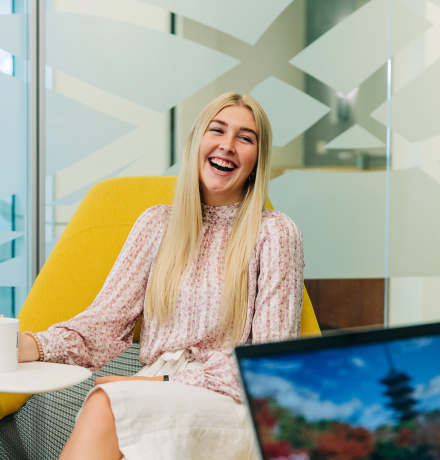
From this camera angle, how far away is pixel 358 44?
2.53 m

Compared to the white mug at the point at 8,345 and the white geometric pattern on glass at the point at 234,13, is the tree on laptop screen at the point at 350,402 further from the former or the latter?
the white geometric pattern on glass at the point at 234,13

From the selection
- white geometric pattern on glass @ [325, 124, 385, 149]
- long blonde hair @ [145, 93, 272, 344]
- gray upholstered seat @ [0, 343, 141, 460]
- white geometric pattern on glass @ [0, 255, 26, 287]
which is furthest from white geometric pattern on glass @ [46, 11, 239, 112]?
gray upholstered seat @ [0, 343, 141, 460]

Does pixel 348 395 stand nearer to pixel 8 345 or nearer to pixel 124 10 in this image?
pixel 8 345

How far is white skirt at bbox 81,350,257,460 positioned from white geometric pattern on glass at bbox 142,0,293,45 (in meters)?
1.93

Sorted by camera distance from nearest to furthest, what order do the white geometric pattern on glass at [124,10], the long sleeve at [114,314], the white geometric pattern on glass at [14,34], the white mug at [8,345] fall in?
1. the white mug at [8,345]
2. the long sleeve at [114,314]
3. the white geometric pattern on glass at [14,34]
4. the white geometric pattern on glass at [124,10]

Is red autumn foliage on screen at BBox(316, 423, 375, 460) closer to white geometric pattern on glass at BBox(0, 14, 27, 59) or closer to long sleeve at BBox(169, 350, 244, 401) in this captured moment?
long sleeve at BBox(169, 350, 244, 401)

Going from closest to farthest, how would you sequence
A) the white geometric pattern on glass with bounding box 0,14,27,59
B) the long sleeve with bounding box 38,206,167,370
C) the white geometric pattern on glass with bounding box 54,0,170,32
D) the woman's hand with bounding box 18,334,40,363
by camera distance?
the woman's hand with bounding box 18,334,40,363 < the long sleeve with bounding box 38,206,167,370 < the white geometric pattern on glass with bounding box 0,14,27,59 < the white geometric pattern on glass with bounding box 54,0,170,32

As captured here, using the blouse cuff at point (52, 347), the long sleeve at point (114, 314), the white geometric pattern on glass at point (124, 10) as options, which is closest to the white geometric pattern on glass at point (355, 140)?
the white geometric pattern on glass at point (124, 10)

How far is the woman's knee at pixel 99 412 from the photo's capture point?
→ 79cm

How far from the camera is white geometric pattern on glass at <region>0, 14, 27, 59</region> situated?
2.15 meters

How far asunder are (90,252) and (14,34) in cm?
124

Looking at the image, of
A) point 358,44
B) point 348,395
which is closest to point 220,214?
point 348,395

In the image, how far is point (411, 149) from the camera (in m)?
2.58

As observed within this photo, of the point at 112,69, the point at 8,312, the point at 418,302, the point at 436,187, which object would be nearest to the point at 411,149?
the point at 436,187
